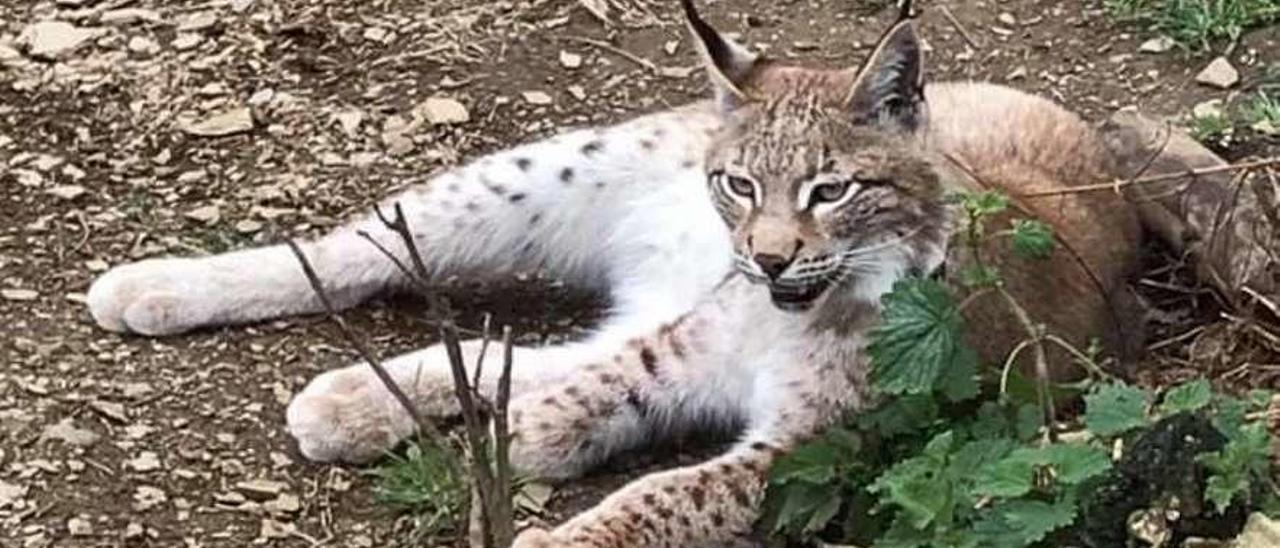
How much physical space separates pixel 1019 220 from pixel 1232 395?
491mm

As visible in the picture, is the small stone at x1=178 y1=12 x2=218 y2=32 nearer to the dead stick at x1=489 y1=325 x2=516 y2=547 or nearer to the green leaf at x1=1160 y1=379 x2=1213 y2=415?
the green leaf at x1=1160 y1=379 x2=1213 y2=415

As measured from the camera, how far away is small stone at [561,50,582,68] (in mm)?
5988

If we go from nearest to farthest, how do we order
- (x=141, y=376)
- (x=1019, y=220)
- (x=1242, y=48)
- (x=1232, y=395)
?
(x=1232, y=395) < (x=1019, y=220) < (x=141, y=376) < (x=1242, y=48)

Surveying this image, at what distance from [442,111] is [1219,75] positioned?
157cm

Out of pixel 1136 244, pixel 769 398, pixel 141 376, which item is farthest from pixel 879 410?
pixel 141 376

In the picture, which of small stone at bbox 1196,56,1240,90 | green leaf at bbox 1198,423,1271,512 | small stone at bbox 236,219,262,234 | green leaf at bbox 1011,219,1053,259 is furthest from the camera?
small stone at bbox 1196,56,1240,90

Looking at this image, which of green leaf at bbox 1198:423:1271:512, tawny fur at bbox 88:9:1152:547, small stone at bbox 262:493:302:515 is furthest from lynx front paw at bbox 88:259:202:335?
green leaf at bbox 1198:423:1271:512

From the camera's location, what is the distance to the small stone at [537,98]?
5.88 m

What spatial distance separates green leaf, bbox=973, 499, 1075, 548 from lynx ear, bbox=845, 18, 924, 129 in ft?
2.74

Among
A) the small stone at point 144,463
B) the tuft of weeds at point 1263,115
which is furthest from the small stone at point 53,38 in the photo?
the tuft of weeds at point 1263,115

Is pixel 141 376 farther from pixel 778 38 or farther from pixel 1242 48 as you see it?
pixel 1242 48

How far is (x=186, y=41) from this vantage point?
19.8 feet

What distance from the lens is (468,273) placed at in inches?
210

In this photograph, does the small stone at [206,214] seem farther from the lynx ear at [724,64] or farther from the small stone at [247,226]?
the lynx ear at [724,64]
